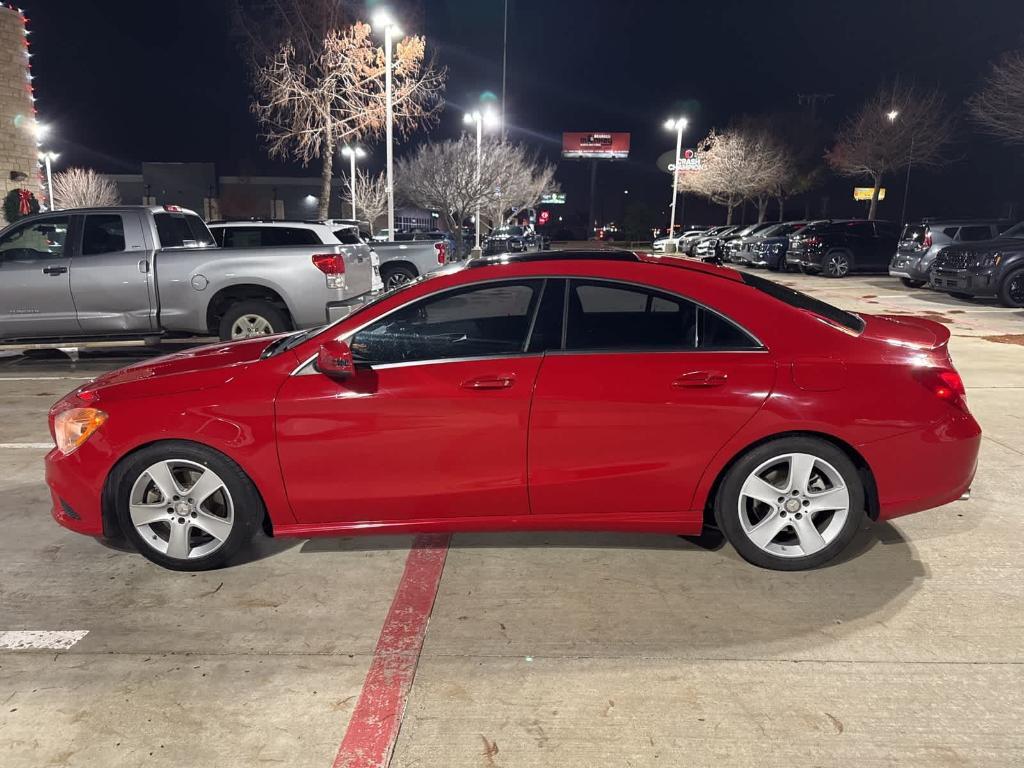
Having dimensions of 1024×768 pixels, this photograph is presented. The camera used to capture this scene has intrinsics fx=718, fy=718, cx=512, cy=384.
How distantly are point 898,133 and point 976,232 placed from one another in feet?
63.2

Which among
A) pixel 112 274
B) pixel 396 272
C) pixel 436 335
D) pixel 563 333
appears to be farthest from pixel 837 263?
pixel 436 335

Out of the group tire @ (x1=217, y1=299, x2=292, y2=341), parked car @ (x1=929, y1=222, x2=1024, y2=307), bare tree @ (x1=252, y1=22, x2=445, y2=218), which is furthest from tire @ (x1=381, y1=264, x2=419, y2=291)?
parked car @ (x1=929, y1=222, x2=1024, y2=307)

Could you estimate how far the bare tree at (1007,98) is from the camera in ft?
74.4

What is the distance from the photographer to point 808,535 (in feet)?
11.8

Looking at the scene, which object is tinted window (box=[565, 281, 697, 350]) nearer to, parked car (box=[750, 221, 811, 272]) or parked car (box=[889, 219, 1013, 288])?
parked car (box=[889, 219, 1013, 288])

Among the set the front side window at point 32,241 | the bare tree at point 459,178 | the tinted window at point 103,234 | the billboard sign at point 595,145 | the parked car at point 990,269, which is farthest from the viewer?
the billboard sign at point 595,145

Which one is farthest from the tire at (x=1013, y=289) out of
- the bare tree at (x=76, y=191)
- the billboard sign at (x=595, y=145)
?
the billboard sign at (x=595, y=145)

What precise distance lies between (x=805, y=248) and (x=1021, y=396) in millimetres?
15372

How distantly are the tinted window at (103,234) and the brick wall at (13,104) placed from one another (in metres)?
20.5

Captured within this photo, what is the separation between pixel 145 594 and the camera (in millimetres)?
3504

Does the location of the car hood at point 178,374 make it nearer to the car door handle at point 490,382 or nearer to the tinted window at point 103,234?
the car door handle at point 490,382

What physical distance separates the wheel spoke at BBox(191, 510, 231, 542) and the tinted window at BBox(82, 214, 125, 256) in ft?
20.5

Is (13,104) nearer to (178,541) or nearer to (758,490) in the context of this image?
(178,541)

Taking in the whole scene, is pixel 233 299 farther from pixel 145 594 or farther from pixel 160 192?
pixel 160 192
